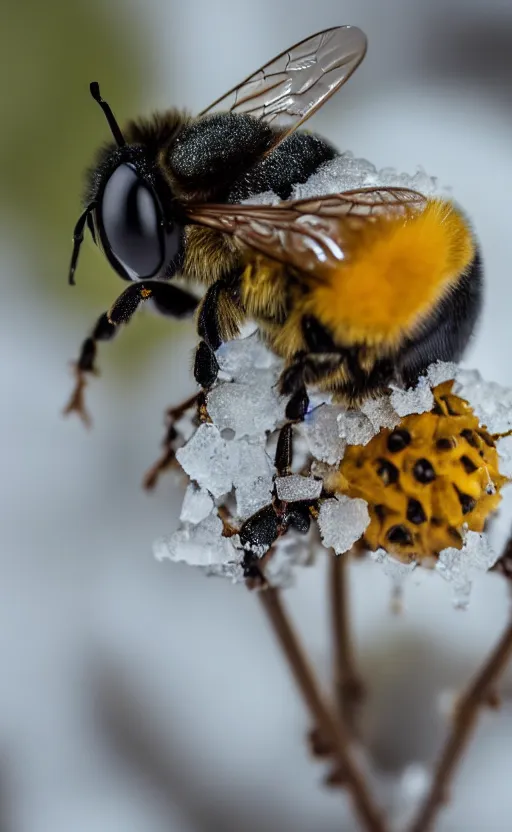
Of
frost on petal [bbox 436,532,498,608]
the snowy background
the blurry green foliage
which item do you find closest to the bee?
frost on petal [bbox 436,532,498,608]

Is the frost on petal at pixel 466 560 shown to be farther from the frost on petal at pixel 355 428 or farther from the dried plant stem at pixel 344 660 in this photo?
the dried plant stem at pixel 344 660

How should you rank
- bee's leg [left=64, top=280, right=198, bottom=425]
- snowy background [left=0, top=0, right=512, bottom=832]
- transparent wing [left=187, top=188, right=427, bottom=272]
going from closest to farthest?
transparent wing [left=187, top=188, right=427, bottom=272], bee's leg [left=64, top=280, right=198, bottom=425], snowy background [left=0, top=0, right=512, bottom=832]

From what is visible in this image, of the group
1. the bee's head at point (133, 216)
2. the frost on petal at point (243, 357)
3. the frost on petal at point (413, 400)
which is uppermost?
the bee's head at point (133, 216)

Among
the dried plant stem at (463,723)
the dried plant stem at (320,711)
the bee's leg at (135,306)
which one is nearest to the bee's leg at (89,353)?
the bee's leg at (135,306)

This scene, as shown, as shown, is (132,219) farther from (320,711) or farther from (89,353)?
(320,711)

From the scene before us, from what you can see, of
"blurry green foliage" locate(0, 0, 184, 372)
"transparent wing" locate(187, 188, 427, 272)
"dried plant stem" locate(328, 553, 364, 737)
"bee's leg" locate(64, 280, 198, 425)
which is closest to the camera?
"transparent wing" locate(187, 188, 427, 272)

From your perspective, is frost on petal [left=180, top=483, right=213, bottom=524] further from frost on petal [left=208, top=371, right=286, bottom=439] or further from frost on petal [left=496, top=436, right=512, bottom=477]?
frost on petal [left=496, top=436, right=512, bottom=477]
